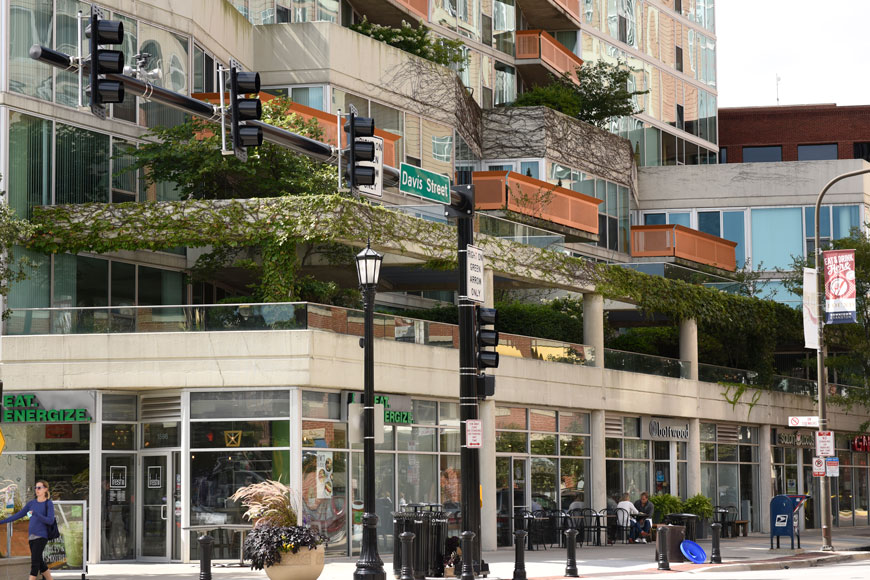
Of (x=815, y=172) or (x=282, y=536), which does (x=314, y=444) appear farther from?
(x=815, y=172)

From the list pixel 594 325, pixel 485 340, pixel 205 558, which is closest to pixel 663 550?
pixel 485 340

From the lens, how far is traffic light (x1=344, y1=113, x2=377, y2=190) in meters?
15.9

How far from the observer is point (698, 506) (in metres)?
36.1

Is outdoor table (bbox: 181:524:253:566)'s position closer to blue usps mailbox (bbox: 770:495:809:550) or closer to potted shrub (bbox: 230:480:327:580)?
potted shrub (bbox: 230:480:327:580)

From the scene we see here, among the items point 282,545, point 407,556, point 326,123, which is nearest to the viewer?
point 407,556

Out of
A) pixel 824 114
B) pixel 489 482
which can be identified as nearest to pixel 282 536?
pixel 489 482

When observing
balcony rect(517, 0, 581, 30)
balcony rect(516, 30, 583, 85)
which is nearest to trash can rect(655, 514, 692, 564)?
balcony rect(516, 30, 583, 85)

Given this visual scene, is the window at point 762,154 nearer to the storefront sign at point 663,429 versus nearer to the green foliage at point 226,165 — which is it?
the storefront sign at point 663,429

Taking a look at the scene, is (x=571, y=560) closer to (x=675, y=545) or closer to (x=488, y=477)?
(x=675, y=545)

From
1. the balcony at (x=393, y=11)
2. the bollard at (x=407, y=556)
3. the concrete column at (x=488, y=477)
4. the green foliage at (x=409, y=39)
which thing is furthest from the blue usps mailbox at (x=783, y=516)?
the balcony at (x=393, y=11)

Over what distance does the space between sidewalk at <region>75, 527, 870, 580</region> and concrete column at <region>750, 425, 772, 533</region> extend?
7881 millimetres

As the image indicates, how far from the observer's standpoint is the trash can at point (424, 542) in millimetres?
21516

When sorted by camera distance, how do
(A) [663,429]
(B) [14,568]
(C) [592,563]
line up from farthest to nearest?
(A) [663,429] < (C) [592,563] < (B) [14,568]

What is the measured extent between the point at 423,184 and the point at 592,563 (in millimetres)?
11080
